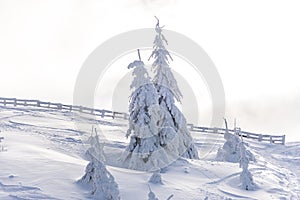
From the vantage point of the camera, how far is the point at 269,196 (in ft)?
57.5

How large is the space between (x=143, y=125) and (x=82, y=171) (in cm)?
507

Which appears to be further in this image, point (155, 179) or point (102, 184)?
point (155, 179)

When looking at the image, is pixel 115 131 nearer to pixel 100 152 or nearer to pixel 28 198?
pixel 100 152

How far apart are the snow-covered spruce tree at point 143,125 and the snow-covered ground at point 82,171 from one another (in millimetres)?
965

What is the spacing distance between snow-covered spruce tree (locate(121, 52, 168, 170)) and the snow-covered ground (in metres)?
0.97

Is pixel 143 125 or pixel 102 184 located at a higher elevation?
pixel 143 125

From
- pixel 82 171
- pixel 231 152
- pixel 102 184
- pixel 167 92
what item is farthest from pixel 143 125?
pixel 231 152

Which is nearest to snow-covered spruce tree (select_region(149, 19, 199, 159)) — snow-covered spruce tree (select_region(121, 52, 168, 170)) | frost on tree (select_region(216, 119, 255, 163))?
snow-covered spruce tree (select_region(121, 52, 168, 170))

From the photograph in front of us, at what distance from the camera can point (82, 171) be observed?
52.8ft

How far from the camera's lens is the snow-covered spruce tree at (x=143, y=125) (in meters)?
20.0

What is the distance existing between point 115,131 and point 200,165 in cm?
1325

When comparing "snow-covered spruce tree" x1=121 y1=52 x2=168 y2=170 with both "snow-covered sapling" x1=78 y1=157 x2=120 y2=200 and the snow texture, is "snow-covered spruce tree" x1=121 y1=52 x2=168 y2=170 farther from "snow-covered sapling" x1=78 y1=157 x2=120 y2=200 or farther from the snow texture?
"snow-covered sapling" x1=78 y1=157 x2=120 y2=200

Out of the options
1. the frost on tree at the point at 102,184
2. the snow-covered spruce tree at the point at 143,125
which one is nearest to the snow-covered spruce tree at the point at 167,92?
the snow-covered spruce tree at the point at 143,125

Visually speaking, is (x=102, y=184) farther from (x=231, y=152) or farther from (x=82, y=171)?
(x=231, y=152)
